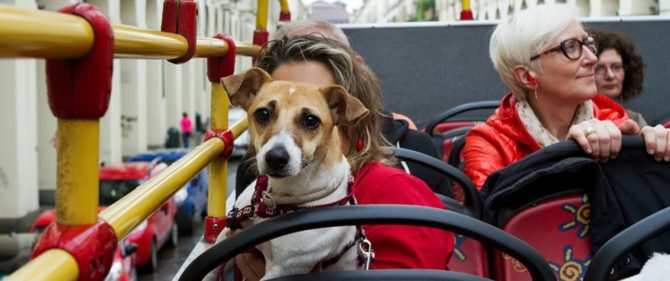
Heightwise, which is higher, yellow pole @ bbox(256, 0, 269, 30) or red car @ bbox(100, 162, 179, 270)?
yellow pole @ bbox(256, 0, 269, 30)

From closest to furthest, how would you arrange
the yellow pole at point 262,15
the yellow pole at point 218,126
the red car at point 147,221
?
the yellow pole at point 218,126
the yellow pole at point 262,15
the red car at point 147,221

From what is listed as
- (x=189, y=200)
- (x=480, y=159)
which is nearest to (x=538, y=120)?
(x=480, y=159)

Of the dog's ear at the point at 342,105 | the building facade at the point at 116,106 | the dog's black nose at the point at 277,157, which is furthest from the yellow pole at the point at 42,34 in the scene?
the building facade at the point at 116,106

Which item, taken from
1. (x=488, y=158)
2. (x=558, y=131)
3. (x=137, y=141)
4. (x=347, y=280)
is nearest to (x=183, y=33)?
(x=347, y=280)

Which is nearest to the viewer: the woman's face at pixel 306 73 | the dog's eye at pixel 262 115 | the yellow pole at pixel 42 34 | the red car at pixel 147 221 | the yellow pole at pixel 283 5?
the yellow pole at pixel 42 34

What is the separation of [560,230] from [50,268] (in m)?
1.46

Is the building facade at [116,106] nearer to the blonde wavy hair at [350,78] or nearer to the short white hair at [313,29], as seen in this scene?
the short white hair at [313,29]

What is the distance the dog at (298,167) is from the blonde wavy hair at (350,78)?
0.87 ft

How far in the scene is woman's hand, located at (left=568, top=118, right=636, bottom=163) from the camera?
2.00m

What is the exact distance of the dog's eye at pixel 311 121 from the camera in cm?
163

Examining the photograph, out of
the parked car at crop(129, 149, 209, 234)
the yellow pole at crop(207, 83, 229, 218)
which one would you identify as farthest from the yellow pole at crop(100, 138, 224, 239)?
the parked car at crop(129, 149, 209, 234)

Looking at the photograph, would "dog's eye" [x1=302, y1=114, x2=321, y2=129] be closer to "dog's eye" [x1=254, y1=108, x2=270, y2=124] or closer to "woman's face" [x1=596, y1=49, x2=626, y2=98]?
"dog's eye" [x1=254, y1=108, x2=270, y2=124]

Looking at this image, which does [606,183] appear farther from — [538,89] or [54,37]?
[54,37]

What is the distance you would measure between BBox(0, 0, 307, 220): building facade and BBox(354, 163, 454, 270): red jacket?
599cm
